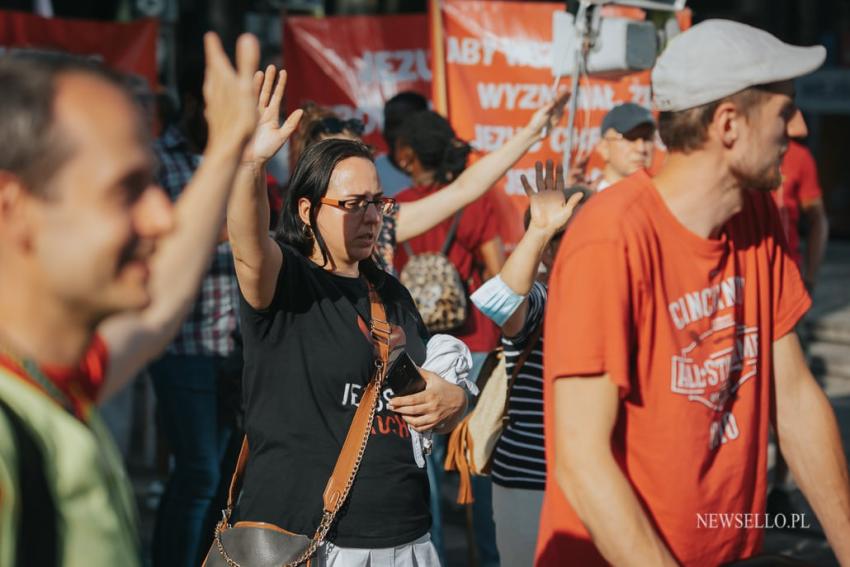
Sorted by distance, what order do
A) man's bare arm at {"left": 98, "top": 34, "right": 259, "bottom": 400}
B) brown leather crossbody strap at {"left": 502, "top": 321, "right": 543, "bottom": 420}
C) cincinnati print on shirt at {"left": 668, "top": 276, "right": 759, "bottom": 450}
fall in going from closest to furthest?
man's bare arm at {"left": 98, "top": 34, "right": 259, "bottom": 400} → cincinnati print on shirt at {"left": 668, "top": 276, "right": 759, "bottom": 450} → brown leather crossbody strap at {"left": 502, "top": 321, "right": 543, "bottom": 420}

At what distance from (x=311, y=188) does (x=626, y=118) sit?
304cm

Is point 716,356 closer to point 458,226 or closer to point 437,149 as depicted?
point 458,226

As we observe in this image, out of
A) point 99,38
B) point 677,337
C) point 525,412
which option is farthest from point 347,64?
point 677,337

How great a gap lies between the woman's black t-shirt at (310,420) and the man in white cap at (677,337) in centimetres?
71

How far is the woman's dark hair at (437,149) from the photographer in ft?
19.1

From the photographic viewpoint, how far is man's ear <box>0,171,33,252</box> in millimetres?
1617

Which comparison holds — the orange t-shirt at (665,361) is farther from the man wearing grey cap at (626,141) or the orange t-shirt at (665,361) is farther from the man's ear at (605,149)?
the man's ear at (605,149)

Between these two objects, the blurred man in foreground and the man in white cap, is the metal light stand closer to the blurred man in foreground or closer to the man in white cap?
the man in white cap

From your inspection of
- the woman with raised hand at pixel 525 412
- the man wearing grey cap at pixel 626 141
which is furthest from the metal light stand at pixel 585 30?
the woman with raised hand at pixel 525 412

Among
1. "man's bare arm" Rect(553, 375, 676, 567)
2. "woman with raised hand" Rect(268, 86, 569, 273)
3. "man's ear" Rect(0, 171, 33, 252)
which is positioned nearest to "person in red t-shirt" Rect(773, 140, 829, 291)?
"woman with raised hand" Rect(268, 86, 569, 273)

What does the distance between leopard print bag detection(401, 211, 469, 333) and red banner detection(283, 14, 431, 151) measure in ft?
8.77

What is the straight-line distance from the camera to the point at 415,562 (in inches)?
130

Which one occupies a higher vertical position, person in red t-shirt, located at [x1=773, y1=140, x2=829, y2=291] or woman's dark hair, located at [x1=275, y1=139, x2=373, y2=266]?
woman's dark hair, located at [x1=275, y1=139, x2=373, y2=266]

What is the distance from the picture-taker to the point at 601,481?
238 centimetres
